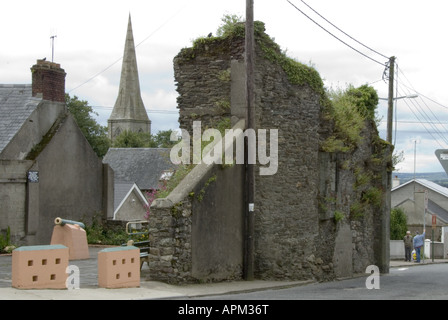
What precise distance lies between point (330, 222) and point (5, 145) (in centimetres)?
1188

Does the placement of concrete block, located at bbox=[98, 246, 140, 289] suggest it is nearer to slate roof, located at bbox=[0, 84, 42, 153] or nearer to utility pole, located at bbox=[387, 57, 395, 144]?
slate roof, located at bbox=[0, 84, 42, 153]

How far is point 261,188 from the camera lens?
659 inches

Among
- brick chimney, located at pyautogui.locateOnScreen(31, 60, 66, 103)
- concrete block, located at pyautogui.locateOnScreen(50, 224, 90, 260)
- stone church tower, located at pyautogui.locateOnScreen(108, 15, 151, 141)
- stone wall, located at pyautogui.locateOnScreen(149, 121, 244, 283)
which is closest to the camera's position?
stone wall, located at pyautogui.locateOnScreen(149, 121, 244, 283)

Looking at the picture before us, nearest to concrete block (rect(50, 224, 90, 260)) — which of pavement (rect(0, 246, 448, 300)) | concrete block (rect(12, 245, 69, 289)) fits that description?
pavement (rect(0, 246, 448, 300))

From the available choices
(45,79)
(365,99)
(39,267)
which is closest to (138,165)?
(45,79)

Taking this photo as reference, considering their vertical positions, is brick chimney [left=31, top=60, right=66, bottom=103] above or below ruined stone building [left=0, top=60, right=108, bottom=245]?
above

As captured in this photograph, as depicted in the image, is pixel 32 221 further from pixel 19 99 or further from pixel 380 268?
pixel 380 268

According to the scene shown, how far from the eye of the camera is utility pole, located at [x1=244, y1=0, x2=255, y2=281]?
A: 16.0 meters

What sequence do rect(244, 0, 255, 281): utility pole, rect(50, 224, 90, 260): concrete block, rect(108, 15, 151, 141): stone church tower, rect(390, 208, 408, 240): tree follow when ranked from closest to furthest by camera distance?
rect(244, 0, 255, 281): utility pole < rect(50, 224, 90, 260): concrete block < rect(390, 208, 408, 240): tree < rect(108, 15, 151, 141): stone church tower

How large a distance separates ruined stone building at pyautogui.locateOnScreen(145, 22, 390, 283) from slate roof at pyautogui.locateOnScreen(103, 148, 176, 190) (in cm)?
3867

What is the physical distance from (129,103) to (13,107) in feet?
251

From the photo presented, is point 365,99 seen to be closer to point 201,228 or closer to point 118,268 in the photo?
point 201,228
